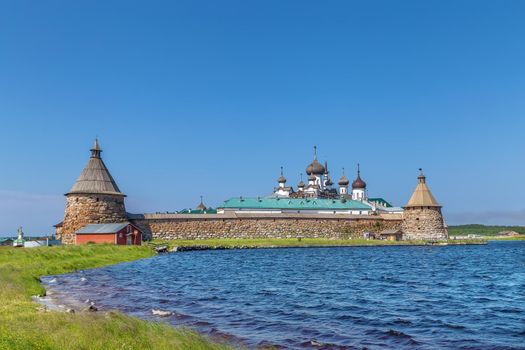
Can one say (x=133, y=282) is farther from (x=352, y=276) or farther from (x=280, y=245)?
(x=280, y=245)

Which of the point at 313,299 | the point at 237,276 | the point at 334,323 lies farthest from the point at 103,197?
the point at 334,323

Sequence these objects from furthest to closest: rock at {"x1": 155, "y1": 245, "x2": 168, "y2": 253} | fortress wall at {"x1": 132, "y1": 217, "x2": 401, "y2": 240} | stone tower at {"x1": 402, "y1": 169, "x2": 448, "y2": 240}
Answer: stone tower at {"x1": 402, "y1": 169, "x2": 448, "y2": 240}, fortress wall at {"x1": 132, "y1": 217, "x2": 401, "y2": 240}, rock at {"x1": 155, "y1": 245, "x2": 168, "y2": 253}

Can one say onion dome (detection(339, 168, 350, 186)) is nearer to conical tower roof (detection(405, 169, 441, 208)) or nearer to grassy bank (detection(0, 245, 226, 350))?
conical tower roof (detection(405, 169, 441, 208))

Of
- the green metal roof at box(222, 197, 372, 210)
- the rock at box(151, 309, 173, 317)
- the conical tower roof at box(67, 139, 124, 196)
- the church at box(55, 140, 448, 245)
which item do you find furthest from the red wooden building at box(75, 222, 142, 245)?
the rock at box(151, 309, 173, 317)

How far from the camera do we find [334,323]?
1404cm

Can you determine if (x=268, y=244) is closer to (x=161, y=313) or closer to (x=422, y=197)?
(x=422, y=197)

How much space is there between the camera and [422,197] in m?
77.1

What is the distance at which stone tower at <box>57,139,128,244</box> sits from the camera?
5719 cm

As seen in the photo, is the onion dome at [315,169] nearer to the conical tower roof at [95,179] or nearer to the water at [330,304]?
the conical tower roof at [95,179]

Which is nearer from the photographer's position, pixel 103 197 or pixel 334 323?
pixel 334 323

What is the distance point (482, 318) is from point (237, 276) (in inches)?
598

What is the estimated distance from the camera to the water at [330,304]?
40.6 ft

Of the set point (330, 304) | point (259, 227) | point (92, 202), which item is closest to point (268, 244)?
point (259, 227)

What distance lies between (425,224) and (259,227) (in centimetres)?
2594
